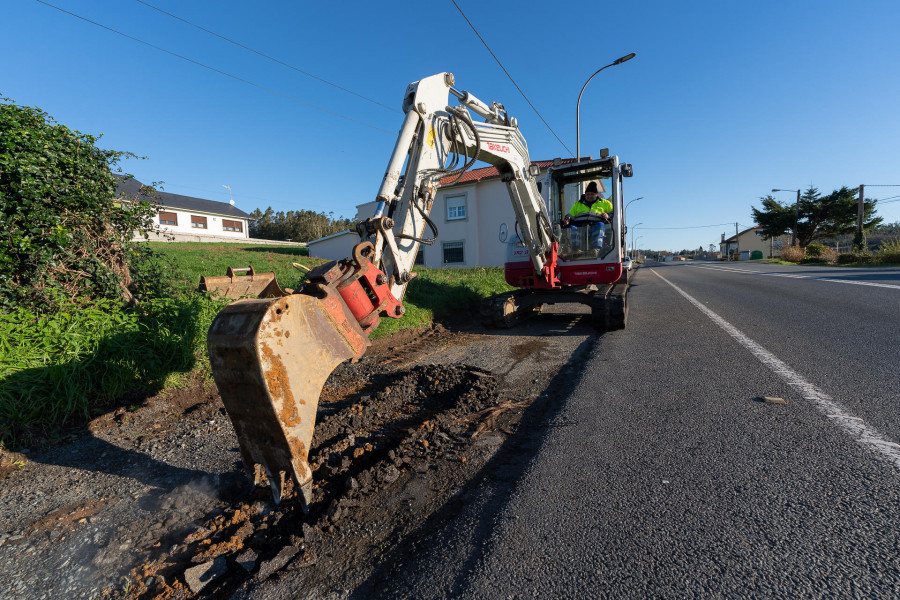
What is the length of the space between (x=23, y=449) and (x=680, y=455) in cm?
466

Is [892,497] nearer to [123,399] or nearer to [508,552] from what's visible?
[508,552]

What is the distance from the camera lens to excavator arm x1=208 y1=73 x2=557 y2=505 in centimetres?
207

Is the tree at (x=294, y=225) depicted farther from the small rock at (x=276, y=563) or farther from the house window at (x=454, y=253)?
the small rock at (x=276, y=563)

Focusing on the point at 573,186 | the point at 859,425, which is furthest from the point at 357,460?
the point at 573,186

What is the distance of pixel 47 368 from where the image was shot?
329 centimetres

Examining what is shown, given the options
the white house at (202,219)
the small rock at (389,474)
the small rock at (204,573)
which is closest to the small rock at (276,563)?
the small rock at (204,573)

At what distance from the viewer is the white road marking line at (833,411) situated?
2293mm

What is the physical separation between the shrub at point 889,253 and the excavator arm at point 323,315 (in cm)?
3080

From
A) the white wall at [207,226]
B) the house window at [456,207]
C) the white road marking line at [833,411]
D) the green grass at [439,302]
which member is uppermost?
the white wall at [207,226]

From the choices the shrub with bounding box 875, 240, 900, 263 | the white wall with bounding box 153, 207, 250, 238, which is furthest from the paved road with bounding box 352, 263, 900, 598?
the white wall with bounding box 153, 207, 250, 238

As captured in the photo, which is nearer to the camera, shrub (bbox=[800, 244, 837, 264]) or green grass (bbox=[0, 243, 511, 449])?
green grass (bbox=[0, 243, 511, 449])

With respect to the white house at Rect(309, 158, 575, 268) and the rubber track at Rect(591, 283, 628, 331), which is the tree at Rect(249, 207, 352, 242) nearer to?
the white house at Rect(309, 158, 575, 268)

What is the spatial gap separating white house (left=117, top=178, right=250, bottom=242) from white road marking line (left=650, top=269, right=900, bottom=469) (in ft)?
144

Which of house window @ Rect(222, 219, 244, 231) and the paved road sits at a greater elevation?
house window @ Rect(222, 219, 244, 231)
